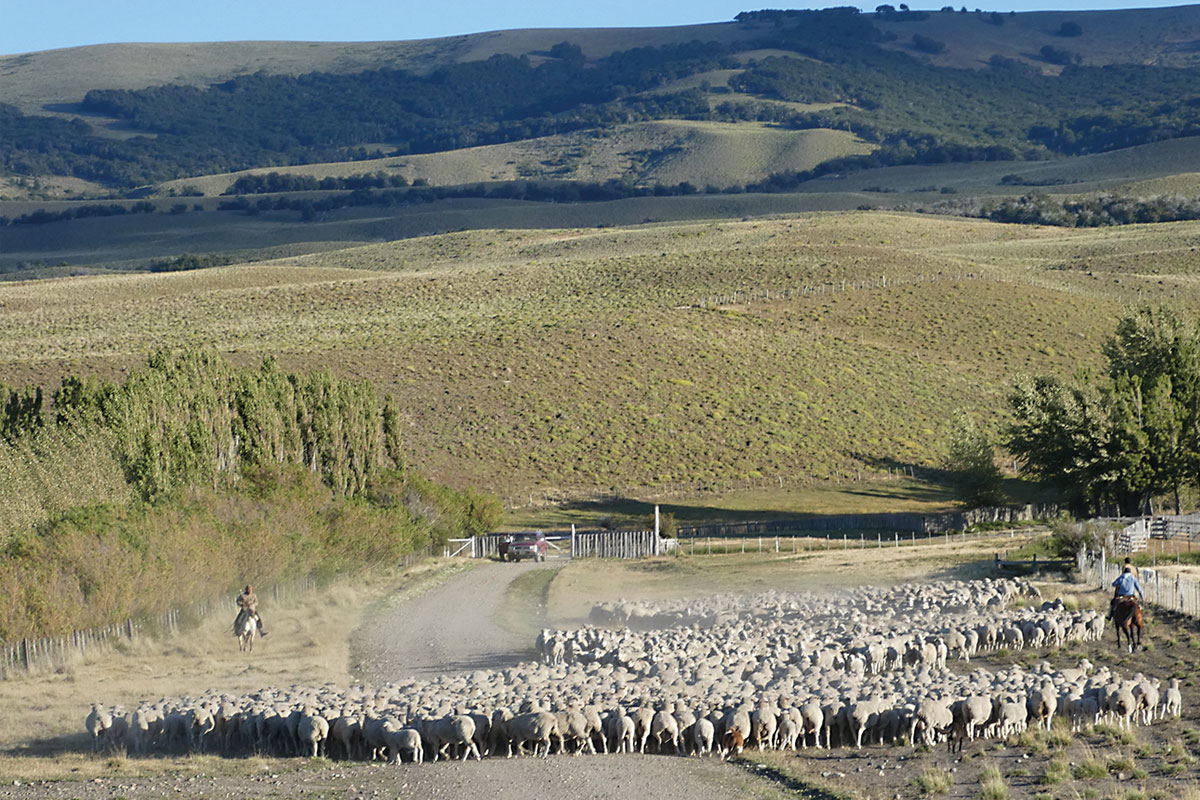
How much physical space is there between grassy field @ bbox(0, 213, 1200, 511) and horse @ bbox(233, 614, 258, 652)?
3660 cm

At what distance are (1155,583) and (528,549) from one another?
83.5 ft

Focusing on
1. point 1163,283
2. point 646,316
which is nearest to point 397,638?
point 646,316

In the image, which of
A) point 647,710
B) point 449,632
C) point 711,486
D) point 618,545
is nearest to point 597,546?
point 618,545

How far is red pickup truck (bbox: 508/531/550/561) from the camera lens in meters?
53.2

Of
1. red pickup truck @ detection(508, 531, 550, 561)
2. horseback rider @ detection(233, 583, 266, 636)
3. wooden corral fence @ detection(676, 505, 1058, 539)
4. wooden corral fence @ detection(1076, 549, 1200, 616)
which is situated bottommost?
wooden corral fence @ detection(676, 505, 1058, 539)

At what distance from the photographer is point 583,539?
5450 cm

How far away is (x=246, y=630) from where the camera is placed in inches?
1221

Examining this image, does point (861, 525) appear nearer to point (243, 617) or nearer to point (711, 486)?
point (711, 486)

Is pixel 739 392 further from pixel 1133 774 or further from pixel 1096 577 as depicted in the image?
pixel 1133 774

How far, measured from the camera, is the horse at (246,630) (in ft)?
102

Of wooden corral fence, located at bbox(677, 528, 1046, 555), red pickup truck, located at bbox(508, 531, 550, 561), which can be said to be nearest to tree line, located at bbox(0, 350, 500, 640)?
red pickup truck, located at bbox(508, 531, 550, 561)

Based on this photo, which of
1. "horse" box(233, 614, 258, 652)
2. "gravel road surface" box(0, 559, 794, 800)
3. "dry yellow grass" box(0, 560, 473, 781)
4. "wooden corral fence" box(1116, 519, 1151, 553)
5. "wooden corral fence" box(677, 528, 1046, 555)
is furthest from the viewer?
"wooden corral fence" box(677, 528, 1046, 555)

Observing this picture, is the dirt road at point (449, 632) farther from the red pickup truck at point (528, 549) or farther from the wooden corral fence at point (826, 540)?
the wooden corral fence at point (826, 540)

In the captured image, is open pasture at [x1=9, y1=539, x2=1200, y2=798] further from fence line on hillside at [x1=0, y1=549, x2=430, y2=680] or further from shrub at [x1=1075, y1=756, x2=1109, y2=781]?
fence line on hillside at [x1=0, y1=549, x2=430, y2=680]
